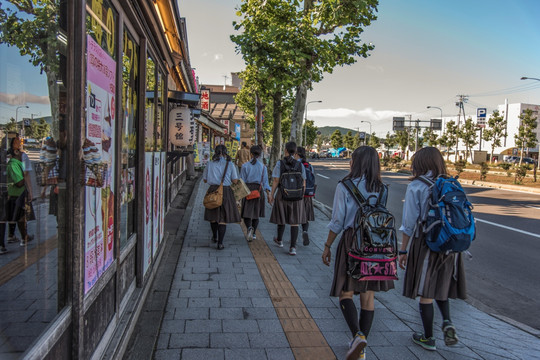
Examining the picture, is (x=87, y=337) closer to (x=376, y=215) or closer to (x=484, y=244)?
(x=376, y=215)

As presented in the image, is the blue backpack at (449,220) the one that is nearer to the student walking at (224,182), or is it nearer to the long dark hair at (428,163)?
the long dark hair at (428,163)

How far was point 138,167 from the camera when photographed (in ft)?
14.3

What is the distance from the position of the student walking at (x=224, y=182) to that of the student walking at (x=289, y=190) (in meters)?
0.69

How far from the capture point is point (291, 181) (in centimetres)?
666

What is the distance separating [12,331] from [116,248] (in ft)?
4.96

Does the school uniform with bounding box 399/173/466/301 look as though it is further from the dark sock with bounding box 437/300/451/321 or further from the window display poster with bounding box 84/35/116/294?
the window display poster with bounding box 84/35/116/294

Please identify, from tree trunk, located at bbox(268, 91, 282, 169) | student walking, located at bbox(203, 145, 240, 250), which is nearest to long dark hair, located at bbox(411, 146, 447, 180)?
student walking, located at bbox(203, 145, 240, 250)

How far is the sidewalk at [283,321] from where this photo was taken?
11.6 feet

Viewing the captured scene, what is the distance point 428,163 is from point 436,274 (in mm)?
990

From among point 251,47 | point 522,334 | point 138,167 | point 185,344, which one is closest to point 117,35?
point 138,167

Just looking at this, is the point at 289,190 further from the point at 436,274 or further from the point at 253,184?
the point at 436,274

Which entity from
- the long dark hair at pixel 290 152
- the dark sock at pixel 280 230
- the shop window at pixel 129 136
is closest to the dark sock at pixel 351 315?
the shop window at pixel 129 136

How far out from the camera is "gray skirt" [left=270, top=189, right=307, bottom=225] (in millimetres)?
6953

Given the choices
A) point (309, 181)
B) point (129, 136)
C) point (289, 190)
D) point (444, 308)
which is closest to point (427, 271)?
point (444, 308)
